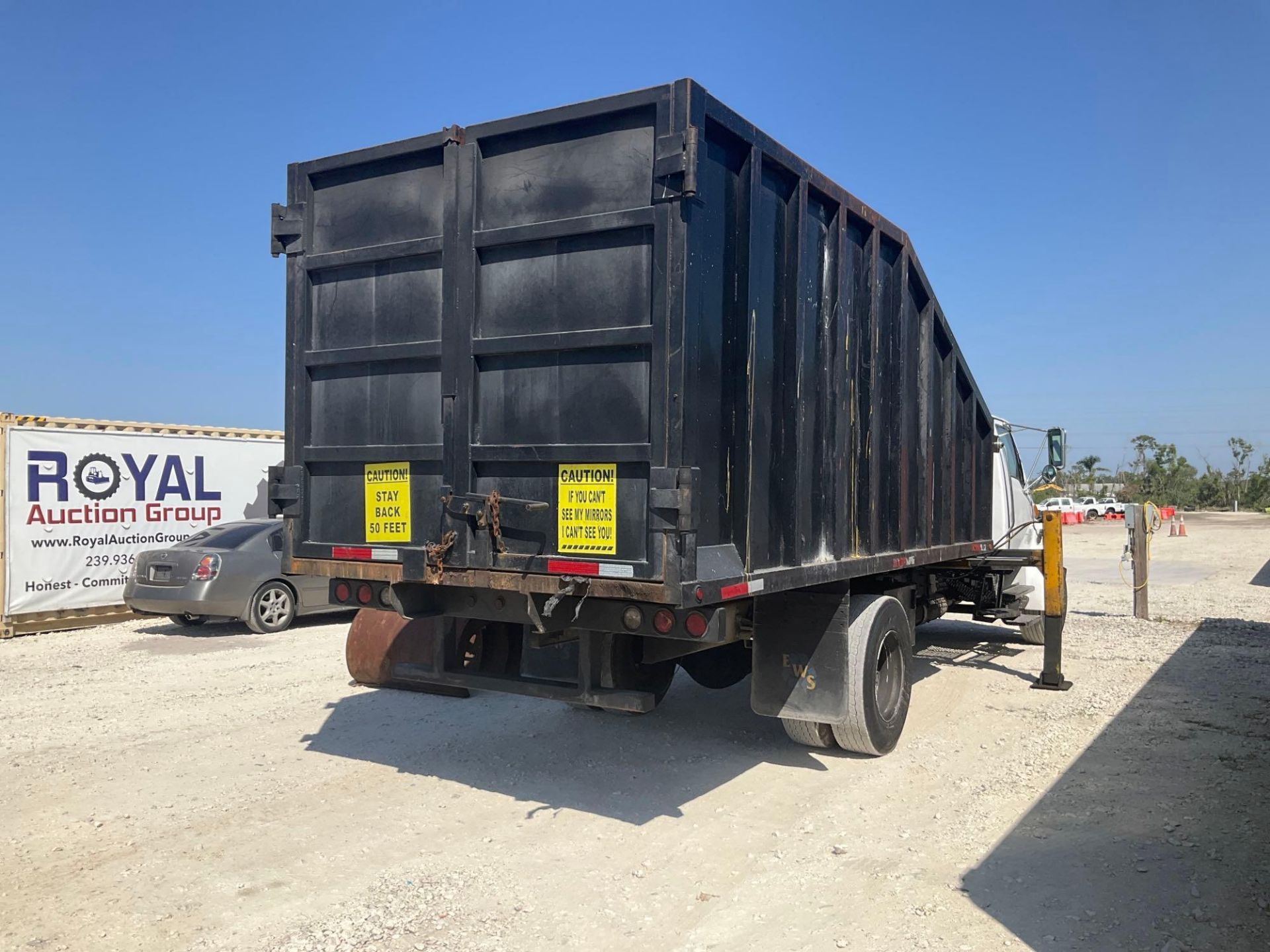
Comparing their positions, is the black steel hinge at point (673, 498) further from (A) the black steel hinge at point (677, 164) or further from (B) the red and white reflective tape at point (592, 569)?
(A) the black steel hinge at point (677, 164)

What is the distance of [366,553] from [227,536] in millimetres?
7880

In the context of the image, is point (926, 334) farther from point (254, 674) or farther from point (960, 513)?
point (254, 674)

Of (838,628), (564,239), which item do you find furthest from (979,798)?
(564,239)

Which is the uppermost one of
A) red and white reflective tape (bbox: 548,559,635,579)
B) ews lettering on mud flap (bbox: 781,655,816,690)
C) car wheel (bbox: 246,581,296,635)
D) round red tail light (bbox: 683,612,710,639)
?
red and white reflective tape (bbox: 548,559,635,579)

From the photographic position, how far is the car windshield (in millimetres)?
11828

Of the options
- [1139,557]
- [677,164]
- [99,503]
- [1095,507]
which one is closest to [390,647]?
[677,164]

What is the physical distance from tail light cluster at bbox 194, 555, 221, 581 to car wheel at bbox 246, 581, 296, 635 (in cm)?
55

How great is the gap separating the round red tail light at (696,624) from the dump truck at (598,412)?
1 cm

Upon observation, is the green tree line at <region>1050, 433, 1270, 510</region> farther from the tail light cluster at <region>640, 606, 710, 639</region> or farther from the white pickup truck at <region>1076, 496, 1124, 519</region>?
the tail light cluster at <region>640, 606, 710, 639</region>

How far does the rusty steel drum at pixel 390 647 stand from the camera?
5598 millimetres

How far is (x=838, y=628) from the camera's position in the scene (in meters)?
5.55

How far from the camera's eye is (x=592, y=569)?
435cm

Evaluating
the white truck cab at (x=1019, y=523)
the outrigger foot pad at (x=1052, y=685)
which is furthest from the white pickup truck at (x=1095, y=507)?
the outrigger foot pad at (x=1052, y=685)

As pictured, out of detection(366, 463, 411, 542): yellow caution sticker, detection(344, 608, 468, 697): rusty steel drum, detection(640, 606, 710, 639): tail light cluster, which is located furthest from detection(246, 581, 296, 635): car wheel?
detection(640, 606, 710, 639): tail light cluster
